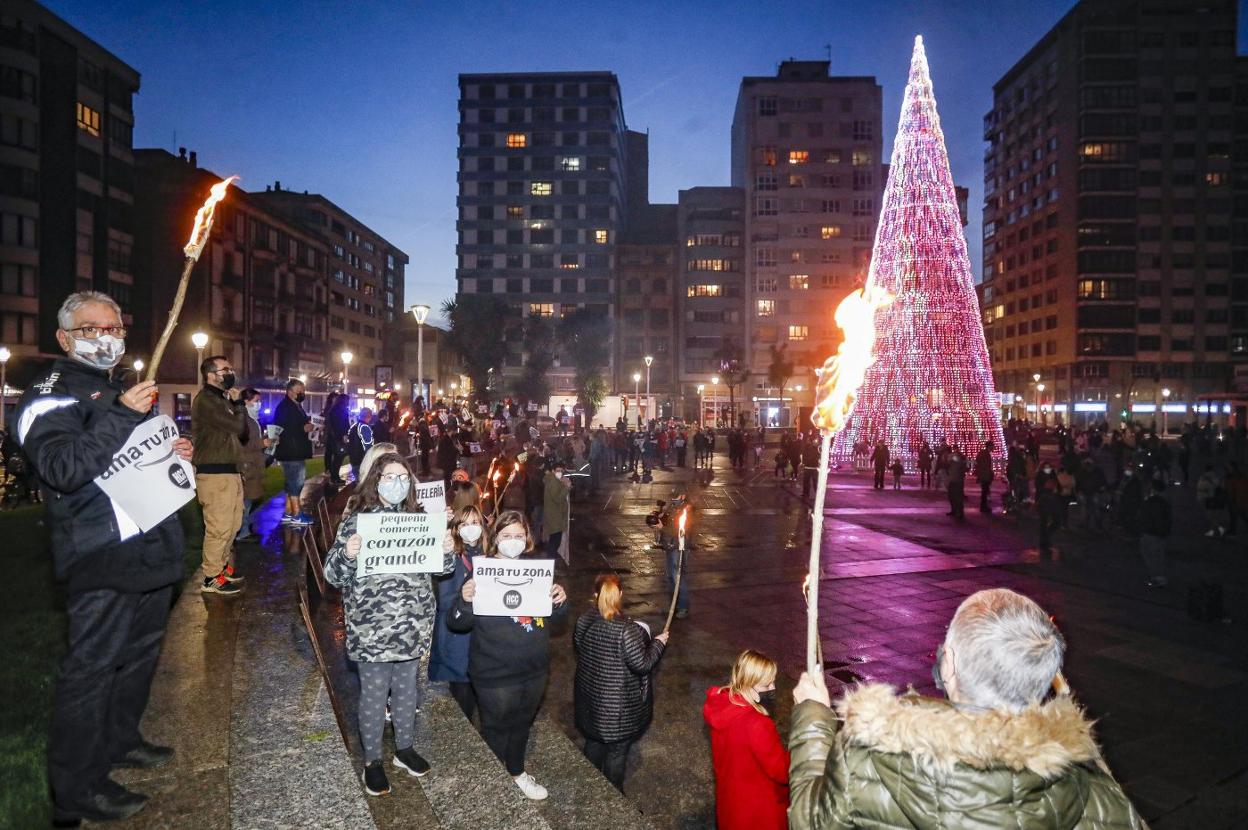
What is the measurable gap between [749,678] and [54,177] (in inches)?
2020

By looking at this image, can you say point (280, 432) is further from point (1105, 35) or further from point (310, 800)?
point (1105, 35)

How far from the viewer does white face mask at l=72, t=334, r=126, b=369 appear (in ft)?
10.9

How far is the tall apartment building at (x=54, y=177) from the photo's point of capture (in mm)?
39406

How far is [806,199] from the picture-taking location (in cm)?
7669

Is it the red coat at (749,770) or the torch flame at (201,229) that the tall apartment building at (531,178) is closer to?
the torch flame at (201,229)

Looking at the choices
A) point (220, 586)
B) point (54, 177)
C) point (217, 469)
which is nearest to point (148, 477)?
point (217, 469)

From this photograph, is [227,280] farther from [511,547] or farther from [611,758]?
[611,758]

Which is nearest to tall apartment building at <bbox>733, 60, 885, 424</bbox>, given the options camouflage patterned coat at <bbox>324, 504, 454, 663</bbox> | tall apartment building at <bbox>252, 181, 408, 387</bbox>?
tall apartment building at <bbox>252, 181, 408, 387</bbox>

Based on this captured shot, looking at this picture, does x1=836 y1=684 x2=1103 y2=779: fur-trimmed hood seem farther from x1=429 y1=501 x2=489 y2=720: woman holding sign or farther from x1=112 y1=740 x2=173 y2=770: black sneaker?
x1=429 y1=501 x2=489 y2=720: woman holding sign

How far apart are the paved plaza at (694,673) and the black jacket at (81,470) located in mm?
1074

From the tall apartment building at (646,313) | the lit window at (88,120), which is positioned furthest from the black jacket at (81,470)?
the tall apartment building at (646,313)

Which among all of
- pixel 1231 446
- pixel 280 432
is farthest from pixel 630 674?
pixel 1231 446

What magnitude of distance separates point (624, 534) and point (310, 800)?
41.5ft

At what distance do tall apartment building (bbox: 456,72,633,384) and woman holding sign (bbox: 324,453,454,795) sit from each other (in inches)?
3537
